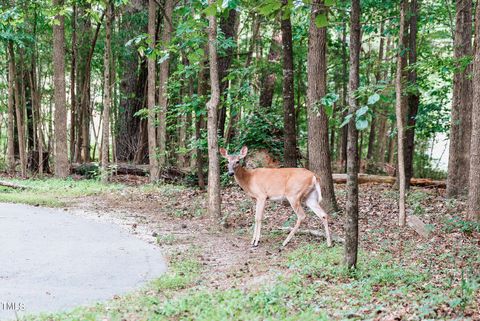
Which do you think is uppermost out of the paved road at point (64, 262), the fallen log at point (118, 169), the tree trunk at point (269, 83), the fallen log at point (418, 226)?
the tree trunk at point (269, 83)

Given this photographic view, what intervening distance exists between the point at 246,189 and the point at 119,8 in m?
14.6

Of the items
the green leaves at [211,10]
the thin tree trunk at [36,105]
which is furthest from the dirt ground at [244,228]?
the thin tree trunk at [36,105]

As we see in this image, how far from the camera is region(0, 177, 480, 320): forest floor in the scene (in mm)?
5414

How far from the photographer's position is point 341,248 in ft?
27.6

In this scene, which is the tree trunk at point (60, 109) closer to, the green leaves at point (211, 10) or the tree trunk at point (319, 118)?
the tree trunk at point (319, 118)

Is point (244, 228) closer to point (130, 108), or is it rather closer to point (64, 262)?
point (64, 262)

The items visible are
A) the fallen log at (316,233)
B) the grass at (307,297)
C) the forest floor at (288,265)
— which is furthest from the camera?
the fallen log at (316,233)

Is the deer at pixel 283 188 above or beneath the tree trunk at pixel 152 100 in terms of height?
beneath

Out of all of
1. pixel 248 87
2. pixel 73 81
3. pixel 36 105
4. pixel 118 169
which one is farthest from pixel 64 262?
pixel 36 105

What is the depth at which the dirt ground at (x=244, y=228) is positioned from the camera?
7.58m

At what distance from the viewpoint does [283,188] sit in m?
9.38

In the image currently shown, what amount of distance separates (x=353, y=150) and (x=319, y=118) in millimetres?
4459

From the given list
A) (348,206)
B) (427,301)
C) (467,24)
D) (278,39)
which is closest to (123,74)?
(278,39)

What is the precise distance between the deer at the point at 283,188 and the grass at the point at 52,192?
4945 mm
